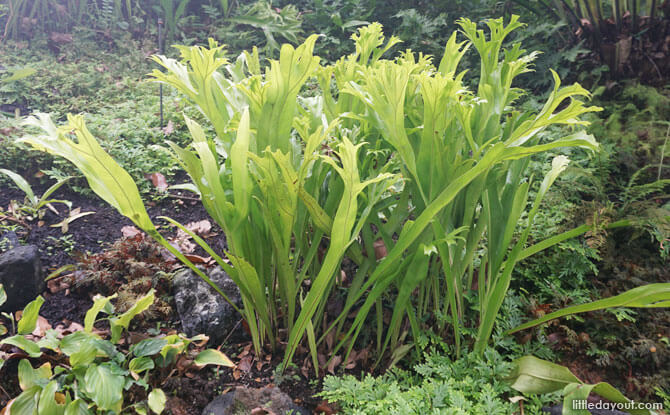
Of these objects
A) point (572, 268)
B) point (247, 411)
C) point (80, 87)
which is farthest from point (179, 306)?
point (80, 87)

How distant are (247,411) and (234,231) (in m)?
0.55

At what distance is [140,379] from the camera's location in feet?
4.38

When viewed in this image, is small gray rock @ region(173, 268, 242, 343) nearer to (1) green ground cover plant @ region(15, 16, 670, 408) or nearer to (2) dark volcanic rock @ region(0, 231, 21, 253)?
(1) green ground cover plant @ region(15, 16, 670, 408)

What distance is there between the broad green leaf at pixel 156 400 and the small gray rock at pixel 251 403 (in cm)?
13

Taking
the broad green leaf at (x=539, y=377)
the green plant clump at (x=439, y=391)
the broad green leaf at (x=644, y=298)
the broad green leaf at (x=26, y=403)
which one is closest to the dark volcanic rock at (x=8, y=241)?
the broad green leaf at (x=26, y=403)

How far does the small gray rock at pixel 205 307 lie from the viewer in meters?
1.61

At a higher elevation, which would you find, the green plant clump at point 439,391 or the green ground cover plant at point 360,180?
the green ground cover plant at point 360,180

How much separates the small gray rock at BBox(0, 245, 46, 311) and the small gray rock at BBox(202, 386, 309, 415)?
0.91 meters

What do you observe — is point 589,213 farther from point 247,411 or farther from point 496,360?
point 247,411

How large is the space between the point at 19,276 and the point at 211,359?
0.87 metres

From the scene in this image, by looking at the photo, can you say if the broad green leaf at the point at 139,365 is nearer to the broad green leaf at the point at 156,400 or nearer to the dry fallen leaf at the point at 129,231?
the broad green leaf at the point at 156,400

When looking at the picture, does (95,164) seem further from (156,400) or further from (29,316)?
(156,400)

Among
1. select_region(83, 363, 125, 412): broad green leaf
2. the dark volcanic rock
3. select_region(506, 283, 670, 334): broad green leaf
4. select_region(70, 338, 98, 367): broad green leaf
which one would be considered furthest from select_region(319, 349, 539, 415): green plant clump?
the dark volcanic rock

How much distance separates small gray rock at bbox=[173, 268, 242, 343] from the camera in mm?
1612
